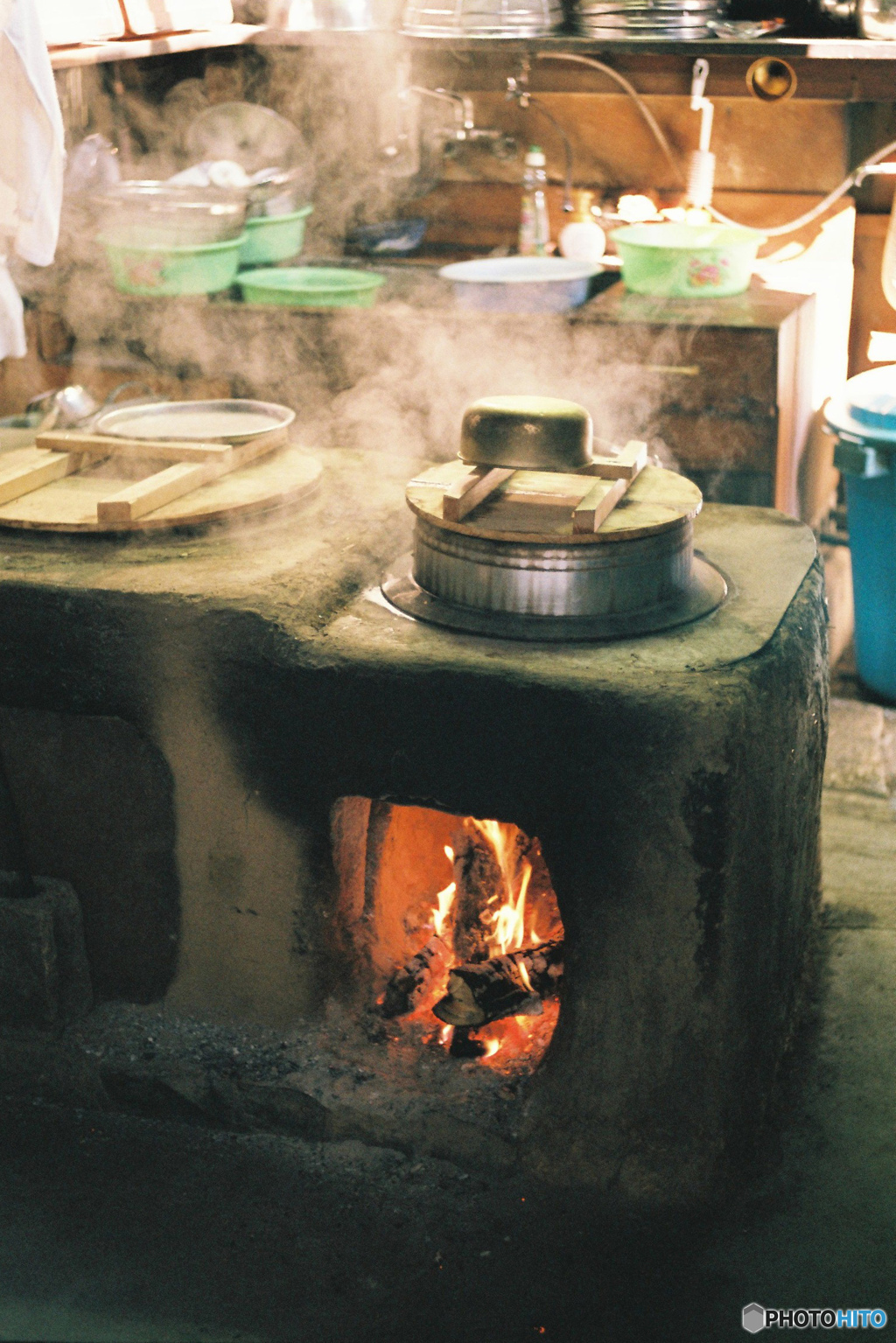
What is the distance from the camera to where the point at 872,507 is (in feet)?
14.0

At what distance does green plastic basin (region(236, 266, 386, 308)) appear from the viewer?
15.1ft

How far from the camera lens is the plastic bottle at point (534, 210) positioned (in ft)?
16.9

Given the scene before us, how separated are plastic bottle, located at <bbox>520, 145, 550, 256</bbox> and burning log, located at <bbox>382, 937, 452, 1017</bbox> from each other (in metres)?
3.24

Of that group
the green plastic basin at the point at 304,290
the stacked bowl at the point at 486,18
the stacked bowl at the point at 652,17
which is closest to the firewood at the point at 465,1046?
the green plastic basin at the point at 304,290

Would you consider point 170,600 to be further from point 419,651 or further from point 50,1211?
point 50,1211

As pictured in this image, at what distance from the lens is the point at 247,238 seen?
16.1 feet

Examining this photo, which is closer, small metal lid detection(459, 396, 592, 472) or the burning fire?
small metal lid detection(459, 396, 592, 472)

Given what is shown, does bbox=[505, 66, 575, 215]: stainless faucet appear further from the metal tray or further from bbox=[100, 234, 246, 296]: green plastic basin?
the metal tray

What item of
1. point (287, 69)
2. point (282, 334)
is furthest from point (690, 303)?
point (287, 69)

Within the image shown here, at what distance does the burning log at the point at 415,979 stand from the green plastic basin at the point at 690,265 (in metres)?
2.78

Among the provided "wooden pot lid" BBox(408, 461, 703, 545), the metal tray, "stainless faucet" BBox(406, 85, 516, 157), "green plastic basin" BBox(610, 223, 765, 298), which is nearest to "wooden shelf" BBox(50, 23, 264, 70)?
"stainless faucet" BBox(406, 85, 516, 157)

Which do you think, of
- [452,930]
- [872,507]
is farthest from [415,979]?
[872,507]

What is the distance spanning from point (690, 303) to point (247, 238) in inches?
65.2

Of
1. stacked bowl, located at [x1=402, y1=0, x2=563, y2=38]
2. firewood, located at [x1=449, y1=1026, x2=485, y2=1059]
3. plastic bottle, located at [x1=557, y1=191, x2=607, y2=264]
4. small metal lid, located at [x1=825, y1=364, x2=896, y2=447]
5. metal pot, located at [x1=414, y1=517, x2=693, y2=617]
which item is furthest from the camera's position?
plastic bottle, located at [x1=557, y1=191, x2=607, y2=264]
